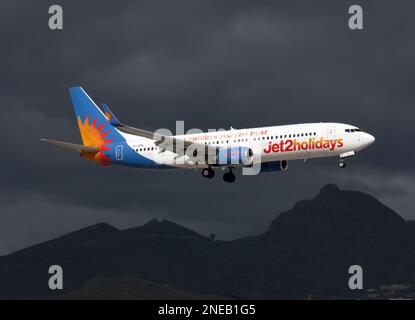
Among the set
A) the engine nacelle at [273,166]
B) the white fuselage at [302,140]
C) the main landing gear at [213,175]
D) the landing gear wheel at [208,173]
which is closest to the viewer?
the white fuselage at [302,140]

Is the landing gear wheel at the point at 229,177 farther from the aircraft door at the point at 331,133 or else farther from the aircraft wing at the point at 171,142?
the aircraft door at the point at 331,133

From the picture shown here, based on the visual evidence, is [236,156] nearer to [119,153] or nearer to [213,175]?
[213,175]


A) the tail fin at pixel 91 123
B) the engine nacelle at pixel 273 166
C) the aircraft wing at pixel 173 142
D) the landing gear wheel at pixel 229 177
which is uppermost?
the tail fin at pixel 91 123

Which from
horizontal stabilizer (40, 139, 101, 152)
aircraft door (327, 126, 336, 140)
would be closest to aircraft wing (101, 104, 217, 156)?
horizontal stabilizer (40, 139, 101, 152)

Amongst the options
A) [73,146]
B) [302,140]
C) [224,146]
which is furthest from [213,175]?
[73,146]

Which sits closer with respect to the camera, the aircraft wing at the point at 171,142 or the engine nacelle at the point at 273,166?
the aircraft wing at the point at 171,142

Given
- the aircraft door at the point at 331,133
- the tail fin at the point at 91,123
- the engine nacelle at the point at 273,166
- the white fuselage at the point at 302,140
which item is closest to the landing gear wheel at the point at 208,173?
the white fuselage at the point at 302,140

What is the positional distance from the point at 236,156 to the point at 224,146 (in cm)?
360

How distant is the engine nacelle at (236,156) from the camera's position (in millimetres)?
93375

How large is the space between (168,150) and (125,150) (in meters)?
7.85

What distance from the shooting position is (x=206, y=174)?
100500mm

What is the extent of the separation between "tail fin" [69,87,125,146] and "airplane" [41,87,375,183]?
0.15 m

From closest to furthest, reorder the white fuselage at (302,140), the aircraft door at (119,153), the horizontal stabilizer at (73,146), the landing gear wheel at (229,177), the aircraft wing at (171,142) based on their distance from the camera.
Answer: the white fuselage at (302,140)
the aircraft wing at (171,142)
the horizontal stabilizer at (73,146)
the landing gear wheel at (229,177)
the aircraft door at (119,153)
